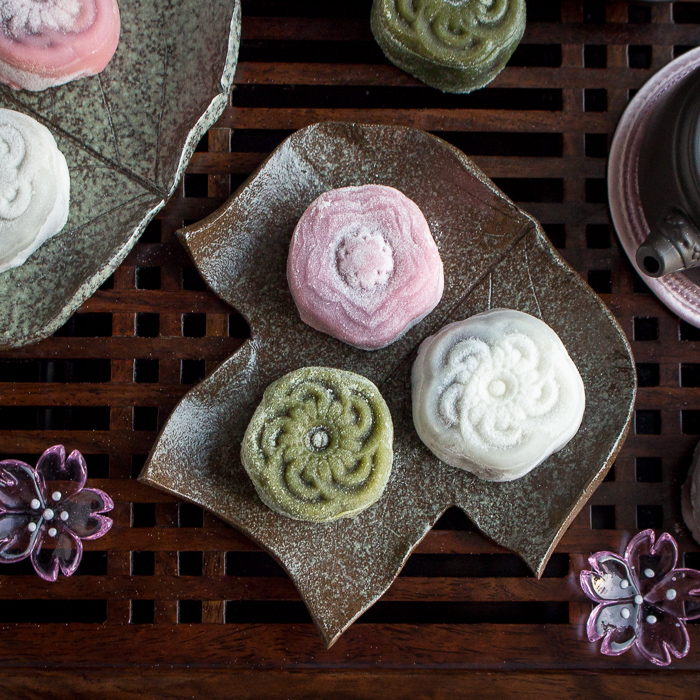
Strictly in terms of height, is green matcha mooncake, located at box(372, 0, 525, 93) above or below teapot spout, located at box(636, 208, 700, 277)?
above

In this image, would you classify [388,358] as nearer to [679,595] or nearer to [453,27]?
[453,27]

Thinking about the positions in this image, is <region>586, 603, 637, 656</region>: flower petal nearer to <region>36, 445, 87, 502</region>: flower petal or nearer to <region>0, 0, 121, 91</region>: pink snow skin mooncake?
<region>36, 445, 87, 502</region>: flower petal

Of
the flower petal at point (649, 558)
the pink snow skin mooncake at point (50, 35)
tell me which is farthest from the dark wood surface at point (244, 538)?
the pink snow skin mooncake at point (50, 35)

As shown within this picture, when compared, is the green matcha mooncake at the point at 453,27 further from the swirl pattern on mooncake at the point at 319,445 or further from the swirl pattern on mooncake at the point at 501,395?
the swirl pattern on mooncake at the point at 319,445

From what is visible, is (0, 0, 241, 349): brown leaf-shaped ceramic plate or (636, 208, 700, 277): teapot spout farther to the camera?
(0, 0, 241, 349): brown leaf-shaped ceramic plate

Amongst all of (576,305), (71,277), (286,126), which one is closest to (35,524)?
(71,277)

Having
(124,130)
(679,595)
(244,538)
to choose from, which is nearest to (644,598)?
A: (679,595)

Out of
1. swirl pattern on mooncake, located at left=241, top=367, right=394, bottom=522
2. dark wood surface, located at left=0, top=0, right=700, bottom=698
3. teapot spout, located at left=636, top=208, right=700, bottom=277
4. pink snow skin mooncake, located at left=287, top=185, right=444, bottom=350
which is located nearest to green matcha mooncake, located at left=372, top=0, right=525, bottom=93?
dark wood surface, located at left=0, top=0, right=700, bottom=698

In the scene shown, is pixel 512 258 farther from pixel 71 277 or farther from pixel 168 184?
pixel 71 277
